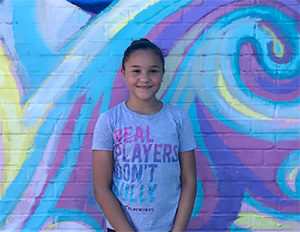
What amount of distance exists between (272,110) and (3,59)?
1920mm

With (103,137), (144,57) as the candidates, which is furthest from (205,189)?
(144,57)

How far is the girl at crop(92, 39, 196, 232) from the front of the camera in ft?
6.19

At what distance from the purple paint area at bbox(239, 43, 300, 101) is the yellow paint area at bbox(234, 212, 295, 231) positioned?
87 centimetres

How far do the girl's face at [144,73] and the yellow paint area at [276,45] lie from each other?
923 millimetres

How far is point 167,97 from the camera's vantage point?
2432 millimetres

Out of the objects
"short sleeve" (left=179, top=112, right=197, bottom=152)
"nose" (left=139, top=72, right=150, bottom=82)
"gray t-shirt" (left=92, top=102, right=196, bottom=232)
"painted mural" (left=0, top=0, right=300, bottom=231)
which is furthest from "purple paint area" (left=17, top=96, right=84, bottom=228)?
"short sleeve" (left=179, top=112, right=197, bottom=152)

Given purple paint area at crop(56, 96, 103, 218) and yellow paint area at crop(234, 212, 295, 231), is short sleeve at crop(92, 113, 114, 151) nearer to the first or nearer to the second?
purple paint area at crop(56, 96, 103, 218)

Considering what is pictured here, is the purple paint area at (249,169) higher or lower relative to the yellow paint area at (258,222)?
higher

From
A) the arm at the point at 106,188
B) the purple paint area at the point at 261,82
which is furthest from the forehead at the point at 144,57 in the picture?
the purple paint area at the point at 261,82

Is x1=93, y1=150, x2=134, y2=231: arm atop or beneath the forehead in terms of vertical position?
beneath

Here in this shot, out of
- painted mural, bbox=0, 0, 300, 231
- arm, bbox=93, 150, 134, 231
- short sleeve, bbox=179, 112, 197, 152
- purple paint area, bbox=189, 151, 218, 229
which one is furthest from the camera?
purple paint area, bbox=189, 151, 218, 229

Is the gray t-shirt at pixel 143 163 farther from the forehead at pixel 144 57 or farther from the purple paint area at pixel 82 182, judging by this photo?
the purple paint area at pixel 82 182

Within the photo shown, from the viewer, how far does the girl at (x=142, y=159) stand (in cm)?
189

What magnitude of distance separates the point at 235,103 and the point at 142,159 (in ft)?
2.97
